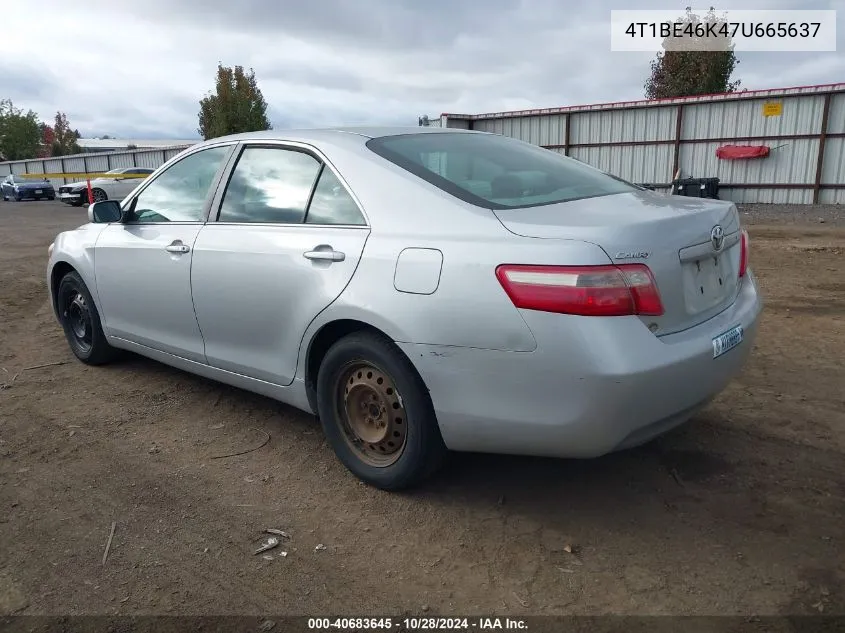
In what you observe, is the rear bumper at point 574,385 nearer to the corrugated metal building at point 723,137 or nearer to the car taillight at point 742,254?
the car taillight at point 742,254

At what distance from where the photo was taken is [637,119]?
21.6 meters

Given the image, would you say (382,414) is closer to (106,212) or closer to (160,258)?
(160,258)

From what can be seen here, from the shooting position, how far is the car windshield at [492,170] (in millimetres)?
2973

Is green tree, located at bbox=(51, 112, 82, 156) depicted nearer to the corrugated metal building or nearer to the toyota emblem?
the corrugated metal building

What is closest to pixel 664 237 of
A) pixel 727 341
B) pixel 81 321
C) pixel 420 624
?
pixel 727 341

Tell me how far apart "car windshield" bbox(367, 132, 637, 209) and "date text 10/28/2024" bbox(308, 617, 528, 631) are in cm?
150

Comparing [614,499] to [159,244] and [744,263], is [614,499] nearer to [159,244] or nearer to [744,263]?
[744,263]

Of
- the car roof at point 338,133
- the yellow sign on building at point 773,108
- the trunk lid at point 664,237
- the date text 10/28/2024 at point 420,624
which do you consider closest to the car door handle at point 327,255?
the car roof at point 338,133

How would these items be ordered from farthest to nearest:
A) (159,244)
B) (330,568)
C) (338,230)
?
(159,244) < (338,230) < (330,568)

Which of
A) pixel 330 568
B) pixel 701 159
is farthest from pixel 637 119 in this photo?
pixel 330 568

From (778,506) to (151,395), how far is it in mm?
3561

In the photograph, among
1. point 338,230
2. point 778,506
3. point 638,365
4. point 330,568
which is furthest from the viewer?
point 338,230

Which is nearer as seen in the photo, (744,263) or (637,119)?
(744,263)

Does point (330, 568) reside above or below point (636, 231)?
below
